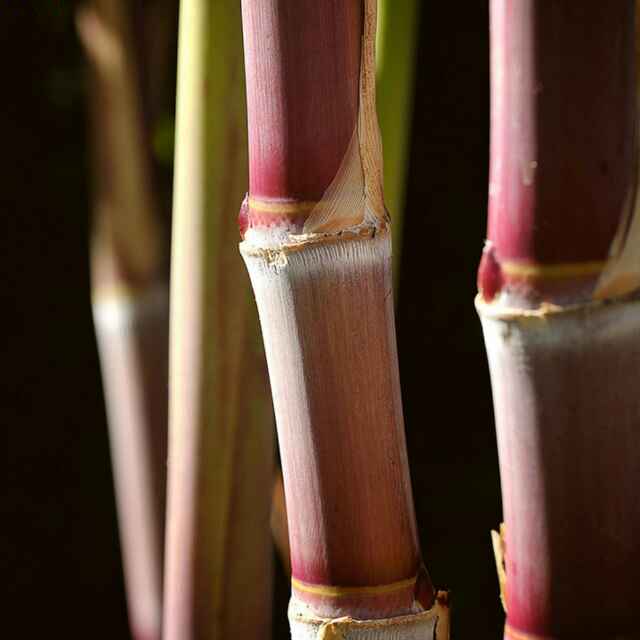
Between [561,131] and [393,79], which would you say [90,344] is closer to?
[393,79]

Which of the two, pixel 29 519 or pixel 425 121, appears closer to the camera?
pixel 425 121

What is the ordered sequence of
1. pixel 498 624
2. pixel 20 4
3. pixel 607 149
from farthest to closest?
pixel 20 4
pixel 498 624
pixel 607 149

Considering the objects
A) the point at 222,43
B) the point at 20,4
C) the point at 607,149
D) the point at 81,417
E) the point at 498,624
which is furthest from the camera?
the point at 81,417

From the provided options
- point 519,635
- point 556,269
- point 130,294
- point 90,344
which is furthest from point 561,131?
point 90,344

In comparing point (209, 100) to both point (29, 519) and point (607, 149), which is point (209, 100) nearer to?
point (607, 149)

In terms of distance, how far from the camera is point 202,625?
2.26 ft

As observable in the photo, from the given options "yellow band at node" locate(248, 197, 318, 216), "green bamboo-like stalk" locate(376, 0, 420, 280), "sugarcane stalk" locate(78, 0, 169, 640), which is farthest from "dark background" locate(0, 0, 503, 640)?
"yellow band at node" locate(248, 197, 318, 216)

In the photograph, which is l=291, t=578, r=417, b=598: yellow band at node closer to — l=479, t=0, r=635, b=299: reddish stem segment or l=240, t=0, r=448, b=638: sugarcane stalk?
l=240, t=0, r=448, b=638: sugarcane stalk

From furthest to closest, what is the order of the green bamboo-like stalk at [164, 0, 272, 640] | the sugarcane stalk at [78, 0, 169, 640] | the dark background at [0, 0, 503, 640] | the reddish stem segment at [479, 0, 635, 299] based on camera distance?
the dark background at [0, 0, 503, 640] → the sugarcane stalk at [78, 0, 169, 640] → the green bamboo-like stalk at [164, 0, 272, 640] → the reddish stem segment at [479, 0, 635, 299]

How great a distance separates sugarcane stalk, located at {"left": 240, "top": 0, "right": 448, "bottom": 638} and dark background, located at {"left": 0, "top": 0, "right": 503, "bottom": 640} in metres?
0.50

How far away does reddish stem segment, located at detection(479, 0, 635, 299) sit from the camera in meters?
0.40

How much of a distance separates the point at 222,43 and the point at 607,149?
26 centimetres

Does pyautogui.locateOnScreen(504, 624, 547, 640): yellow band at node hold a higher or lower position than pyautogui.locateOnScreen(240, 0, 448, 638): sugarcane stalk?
lower

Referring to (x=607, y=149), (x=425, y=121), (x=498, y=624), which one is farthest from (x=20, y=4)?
(x=607, y=149)
